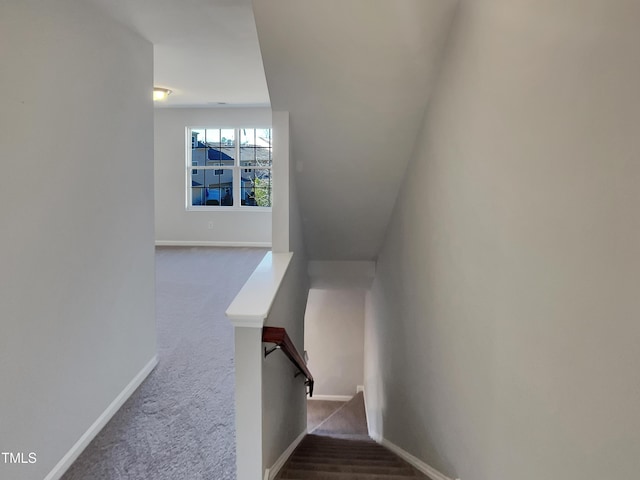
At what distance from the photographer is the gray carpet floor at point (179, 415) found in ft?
6.81

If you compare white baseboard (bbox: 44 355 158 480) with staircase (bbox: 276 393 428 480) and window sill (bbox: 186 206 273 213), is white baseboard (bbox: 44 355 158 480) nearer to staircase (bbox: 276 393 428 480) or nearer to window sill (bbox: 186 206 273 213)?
staircase (bbox: 276 393 428 480)

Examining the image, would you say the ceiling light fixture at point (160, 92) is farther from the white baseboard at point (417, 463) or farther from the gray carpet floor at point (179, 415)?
the white baseboard at point (417, 463)

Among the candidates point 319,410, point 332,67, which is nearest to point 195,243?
point 319,410

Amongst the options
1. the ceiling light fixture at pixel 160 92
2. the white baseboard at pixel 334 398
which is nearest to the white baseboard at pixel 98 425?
the ceiling light fixture at pixel 160 92

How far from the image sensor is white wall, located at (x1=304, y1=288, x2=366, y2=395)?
6.68 m

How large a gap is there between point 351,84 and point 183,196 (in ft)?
17.6

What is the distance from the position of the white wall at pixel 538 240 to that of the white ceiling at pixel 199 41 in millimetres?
1385

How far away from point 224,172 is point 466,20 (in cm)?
604

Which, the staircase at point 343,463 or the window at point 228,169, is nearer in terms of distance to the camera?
the staircase at point 343,463

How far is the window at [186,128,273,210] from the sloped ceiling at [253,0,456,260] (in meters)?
3.87

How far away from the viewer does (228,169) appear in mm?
7285

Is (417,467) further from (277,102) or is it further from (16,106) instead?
(16,106)

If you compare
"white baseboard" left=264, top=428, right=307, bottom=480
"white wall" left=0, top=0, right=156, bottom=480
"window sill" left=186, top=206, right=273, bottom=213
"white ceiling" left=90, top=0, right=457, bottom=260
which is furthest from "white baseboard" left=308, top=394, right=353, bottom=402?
"white wall" left=0, top=0, right=156, bottom=480

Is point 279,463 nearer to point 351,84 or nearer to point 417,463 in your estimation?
point 417,463
